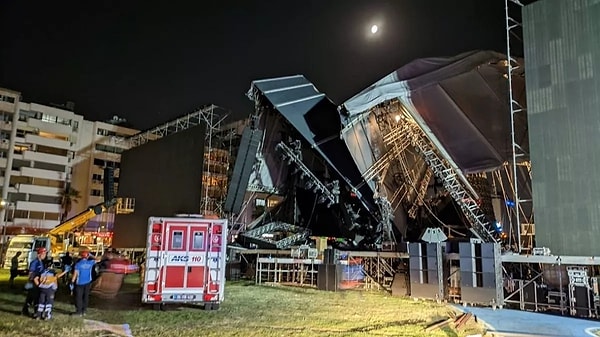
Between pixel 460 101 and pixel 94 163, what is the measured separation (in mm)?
59000

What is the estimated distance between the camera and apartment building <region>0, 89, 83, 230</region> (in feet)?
195

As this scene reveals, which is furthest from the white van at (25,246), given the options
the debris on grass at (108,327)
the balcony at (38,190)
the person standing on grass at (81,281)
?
the balcony at (38,190)

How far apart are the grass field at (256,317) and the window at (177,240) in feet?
5.99

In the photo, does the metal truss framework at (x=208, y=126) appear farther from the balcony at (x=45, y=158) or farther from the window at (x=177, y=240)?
the balcony at (x=45, y=158)

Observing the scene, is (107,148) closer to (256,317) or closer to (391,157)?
(391,157)

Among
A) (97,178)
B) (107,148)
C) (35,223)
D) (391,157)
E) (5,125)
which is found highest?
(5,125)

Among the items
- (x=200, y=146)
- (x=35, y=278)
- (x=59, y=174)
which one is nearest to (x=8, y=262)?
(x=200, y=146)

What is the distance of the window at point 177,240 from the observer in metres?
13.3

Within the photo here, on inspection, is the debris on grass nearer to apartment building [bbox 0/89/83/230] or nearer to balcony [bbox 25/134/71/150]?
apartment building [bbox 0/89/83/230]

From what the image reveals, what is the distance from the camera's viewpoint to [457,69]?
24062 millimetres

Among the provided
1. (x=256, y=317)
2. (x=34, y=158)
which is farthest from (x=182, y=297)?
(x=34, y=158)

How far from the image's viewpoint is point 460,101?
25.2 meters

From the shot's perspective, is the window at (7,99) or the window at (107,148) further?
the window at (107,148)

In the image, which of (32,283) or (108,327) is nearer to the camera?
(108,327)
